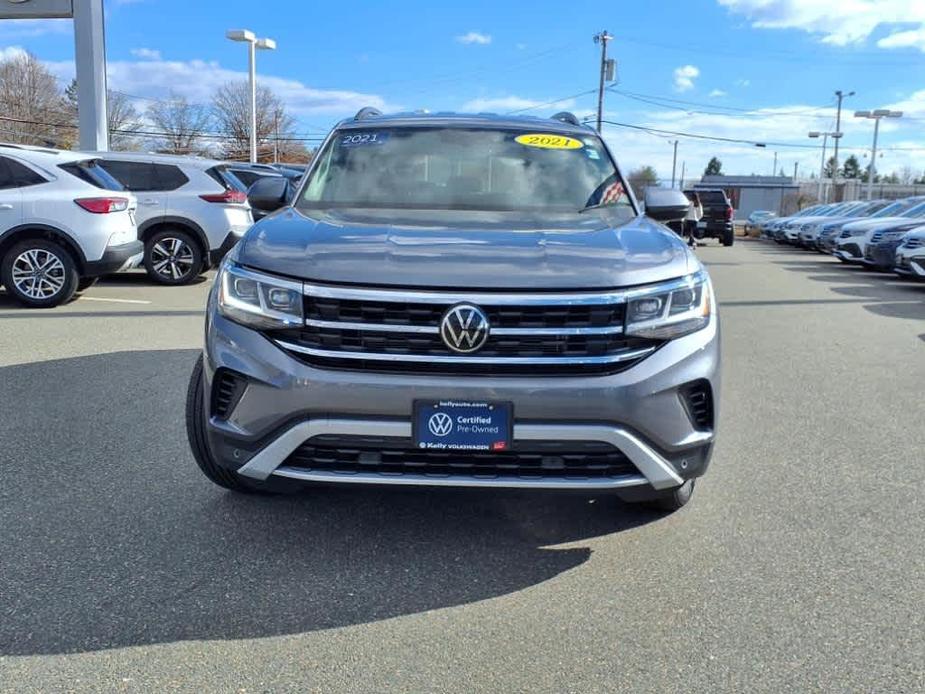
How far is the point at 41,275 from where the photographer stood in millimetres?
9266

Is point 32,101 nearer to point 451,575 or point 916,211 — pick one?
point 916,211

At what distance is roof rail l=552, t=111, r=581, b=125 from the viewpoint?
5.31m

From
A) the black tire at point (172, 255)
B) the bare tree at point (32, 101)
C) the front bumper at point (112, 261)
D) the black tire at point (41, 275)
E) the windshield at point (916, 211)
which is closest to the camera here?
the black tire at point (41, 275)

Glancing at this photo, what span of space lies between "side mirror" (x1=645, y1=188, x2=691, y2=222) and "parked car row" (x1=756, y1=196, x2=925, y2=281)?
10556mm

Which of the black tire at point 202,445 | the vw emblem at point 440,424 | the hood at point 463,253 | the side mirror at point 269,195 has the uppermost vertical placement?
the side mirror at point 269,195

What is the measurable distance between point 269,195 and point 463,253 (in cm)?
198

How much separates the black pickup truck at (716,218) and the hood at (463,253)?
25833 millimetres

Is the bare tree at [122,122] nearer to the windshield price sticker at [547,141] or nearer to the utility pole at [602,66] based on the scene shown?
the utility pole at [602,66]

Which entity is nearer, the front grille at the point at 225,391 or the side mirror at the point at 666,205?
the front grille at the point at 225,391

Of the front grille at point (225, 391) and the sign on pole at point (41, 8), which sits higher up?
the sign on pole at point (41, 8)

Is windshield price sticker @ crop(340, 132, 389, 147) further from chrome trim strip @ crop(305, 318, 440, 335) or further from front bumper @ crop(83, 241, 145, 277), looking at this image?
front bumper @ crop(83, 241, 145, 277)

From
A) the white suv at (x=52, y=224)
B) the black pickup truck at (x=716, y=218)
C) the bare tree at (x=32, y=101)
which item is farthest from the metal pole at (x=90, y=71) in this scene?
the bare tree at (x=32, y=101)

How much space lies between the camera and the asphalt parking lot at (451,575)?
2643mm

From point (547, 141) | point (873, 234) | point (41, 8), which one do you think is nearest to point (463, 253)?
point (547, 141)
